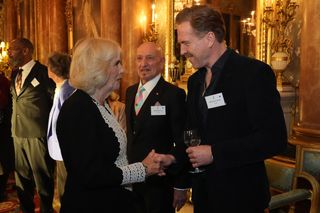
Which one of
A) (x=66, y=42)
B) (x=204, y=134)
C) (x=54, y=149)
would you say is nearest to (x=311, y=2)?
(x=204, y=134)

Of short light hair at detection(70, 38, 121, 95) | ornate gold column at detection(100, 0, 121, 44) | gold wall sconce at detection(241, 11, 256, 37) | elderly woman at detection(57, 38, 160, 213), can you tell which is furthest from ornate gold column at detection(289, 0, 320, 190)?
ornate gold column at detection(100, 0, 121, 44)

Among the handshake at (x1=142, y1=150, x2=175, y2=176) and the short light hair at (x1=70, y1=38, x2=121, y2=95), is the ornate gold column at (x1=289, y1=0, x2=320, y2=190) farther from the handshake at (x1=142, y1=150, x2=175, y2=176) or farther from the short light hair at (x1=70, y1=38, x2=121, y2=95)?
the short light hair at (x1=70, y1=38, x2=121, y2=95)

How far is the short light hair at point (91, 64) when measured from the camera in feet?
6.34

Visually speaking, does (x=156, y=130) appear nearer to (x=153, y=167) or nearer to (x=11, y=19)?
(x=153, y=167)

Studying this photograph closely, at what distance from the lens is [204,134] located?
1.96m

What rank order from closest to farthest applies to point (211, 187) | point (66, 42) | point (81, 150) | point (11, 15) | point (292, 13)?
point (81, 150) → point (211, 187) → point (292, 13) → point (66, 42) → point (11, 15)

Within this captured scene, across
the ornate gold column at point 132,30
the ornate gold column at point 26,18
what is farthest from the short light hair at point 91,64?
the ornate gold column at point 26,18

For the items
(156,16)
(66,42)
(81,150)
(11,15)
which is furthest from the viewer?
(11,15)

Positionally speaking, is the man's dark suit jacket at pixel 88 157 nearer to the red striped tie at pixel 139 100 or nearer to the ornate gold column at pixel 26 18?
the red striped tie at pixel 139 100

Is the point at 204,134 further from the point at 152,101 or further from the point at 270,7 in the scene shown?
the point at 270,7

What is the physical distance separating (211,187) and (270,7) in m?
3.07

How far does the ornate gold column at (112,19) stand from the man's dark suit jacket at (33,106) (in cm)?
270

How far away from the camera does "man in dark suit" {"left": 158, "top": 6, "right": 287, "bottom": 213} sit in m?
1.75

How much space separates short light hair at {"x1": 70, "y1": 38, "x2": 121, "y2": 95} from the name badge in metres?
0.56
